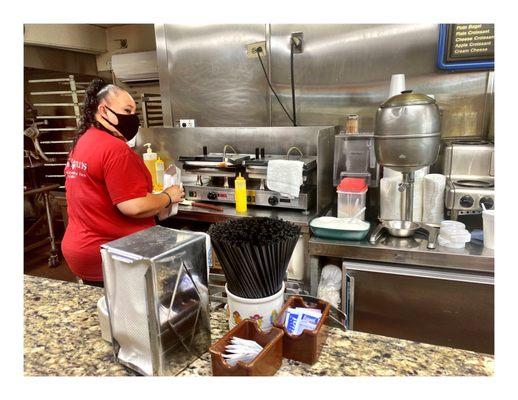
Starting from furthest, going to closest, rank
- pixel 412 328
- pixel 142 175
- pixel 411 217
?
pixel 411 217 < pixel 412 328 < pixel 142 175

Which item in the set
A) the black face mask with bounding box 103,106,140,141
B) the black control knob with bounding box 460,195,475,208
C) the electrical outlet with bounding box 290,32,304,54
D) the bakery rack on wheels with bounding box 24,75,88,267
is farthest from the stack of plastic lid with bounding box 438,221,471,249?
the bakery rack on wheels with bounding box 24,75,88,267

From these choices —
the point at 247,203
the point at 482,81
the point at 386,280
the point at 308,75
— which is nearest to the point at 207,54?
the point at 308,75

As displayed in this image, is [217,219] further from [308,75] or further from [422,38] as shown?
[422,38]

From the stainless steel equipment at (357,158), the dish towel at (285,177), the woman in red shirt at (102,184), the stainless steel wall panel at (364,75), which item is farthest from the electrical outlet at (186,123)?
the stainless steel equipment at (357,158)

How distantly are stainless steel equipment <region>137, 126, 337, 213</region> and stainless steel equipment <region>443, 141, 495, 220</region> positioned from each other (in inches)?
31.5

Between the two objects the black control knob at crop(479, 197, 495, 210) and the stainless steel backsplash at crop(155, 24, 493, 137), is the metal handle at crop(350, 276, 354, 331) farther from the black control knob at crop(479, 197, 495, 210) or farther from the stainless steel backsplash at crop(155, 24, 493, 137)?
the stainless steel backsplash at crop(155, 24, 493, 137)

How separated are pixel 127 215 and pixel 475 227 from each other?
217 centimetres

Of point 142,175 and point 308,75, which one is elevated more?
point 308,75

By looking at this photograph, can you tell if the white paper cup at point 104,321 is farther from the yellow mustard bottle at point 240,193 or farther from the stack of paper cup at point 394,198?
the stack of paper cup at point 394,198

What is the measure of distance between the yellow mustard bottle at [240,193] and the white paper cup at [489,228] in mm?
1488

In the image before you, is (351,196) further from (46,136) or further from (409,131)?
(46,136)

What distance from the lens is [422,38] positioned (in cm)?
268

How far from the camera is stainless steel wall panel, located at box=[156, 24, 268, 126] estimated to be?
3.33m

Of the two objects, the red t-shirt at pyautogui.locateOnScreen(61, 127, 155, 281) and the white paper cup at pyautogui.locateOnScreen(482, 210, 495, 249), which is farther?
the white paper cup at pyautogui.locateOnScreen(482, 210, 495, 249)
